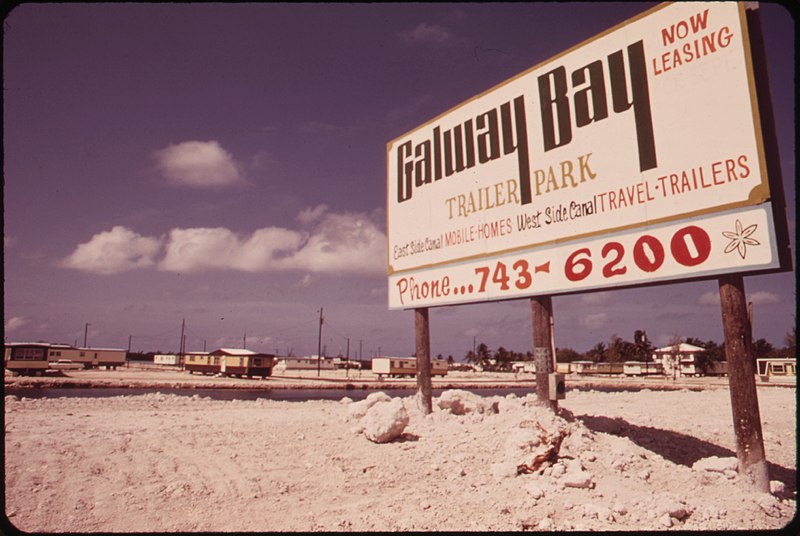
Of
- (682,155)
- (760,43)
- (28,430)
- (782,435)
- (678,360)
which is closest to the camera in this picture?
(760,43)

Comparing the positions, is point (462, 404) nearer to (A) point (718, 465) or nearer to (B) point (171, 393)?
(A) point (718, 465)

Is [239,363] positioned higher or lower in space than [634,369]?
higher

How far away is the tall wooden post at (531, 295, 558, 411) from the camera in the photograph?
882cm

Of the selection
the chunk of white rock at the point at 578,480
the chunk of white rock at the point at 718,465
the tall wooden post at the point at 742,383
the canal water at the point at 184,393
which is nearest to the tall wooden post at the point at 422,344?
the chunk of white rock at the point at 578,480

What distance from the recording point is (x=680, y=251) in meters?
6.78

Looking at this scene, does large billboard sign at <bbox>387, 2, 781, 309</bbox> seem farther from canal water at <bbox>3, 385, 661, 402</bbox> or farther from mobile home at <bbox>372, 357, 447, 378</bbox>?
mobile home at <bbox>372, 357, 447, 378</bbox>

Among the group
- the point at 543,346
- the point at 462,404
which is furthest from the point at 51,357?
the point at 543,346

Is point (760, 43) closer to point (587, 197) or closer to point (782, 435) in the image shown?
point (587, 197)

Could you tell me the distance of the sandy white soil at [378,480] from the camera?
5547 millimetres

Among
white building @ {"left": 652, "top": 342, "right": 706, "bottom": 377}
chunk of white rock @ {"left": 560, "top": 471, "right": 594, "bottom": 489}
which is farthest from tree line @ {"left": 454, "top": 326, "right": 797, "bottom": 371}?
chunk of white rock @ {"left": 560, "top": 471, "right": 594, "bottom": 489}

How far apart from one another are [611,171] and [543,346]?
10.8 feet

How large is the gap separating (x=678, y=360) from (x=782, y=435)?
72082mm

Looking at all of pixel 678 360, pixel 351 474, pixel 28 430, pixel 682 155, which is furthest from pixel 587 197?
pixel 678 360

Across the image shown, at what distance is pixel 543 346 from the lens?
8867 mm
